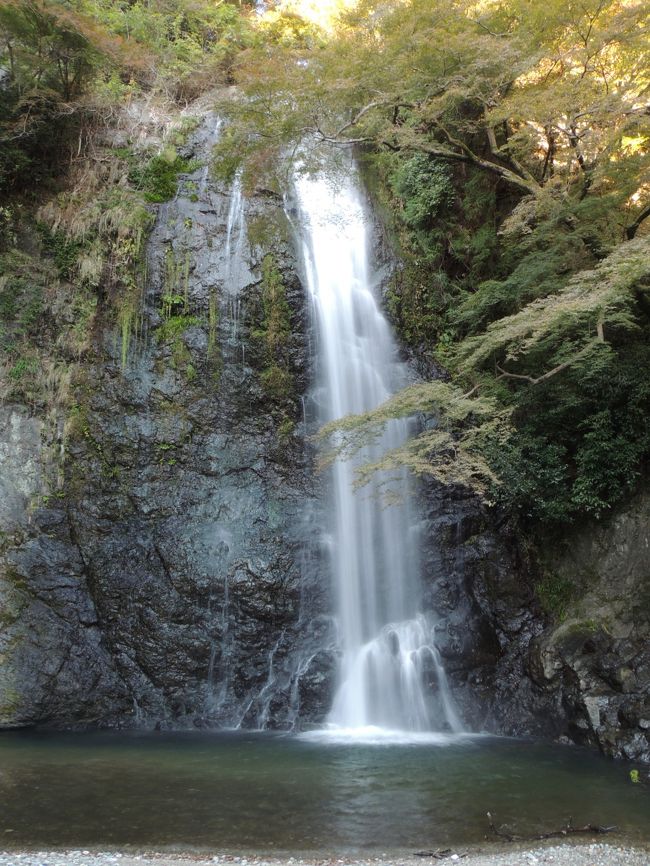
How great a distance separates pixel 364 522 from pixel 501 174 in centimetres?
675

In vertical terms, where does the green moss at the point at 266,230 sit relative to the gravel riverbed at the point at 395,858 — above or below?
above

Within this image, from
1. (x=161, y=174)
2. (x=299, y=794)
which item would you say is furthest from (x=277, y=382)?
(x=299, y=794)

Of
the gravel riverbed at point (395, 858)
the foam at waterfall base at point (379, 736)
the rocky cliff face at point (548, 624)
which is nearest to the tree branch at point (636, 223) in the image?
the rocky cliff face at point (548, 624)

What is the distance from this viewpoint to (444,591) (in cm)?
1107

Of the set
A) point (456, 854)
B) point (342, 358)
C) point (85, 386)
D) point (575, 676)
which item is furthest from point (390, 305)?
point (456, 854)

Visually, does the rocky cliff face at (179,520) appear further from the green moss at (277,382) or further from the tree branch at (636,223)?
the tree branch at (636,223)

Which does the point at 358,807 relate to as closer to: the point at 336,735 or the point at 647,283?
the point at 336,735

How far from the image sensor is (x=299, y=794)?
6504 mm

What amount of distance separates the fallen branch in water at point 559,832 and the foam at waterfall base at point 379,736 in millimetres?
3467

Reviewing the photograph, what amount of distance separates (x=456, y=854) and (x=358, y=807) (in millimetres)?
1374

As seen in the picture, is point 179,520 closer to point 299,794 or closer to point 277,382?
point 277,382

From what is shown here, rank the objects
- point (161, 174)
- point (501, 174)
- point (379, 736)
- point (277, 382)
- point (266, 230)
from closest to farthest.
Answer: point (379, 736)
point (501, 174)
point (277, 382)
point (266, 230)
point (161, 174)

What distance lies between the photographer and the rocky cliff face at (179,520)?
1039 cm

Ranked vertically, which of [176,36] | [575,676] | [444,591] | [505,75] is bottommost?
[575,676]
